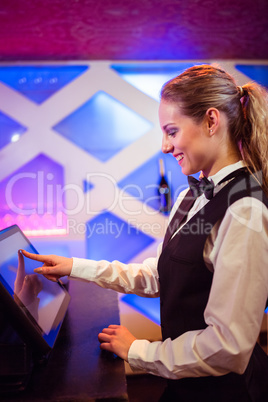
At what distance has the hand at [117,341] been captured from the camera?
97 cm

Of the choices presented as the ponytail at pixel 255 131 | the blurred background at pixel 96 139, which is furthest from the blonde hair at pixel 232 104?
the blurred background at pixel 96 139

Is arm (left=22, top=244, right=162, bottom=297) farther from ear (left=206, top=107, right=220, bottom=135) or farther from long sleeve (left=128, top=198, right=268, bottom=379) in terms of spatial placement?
ear (left=206, top=107, right=220, bottom=135)

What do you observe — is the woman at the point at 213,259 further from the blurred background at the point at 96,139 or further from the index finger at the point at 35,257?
the blurred background at the point at 96,139

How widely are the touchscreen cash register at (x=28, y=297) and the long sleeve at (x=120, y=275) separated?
143mm

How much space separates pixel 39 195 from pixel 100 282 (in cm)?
153

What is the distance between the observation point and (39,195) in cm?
265

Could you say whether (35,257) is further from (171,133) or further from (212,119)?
(212,119)

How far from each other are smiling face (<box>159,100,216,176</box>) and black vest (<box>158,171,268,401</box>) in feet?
0.43

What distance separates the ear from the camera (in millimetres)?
1071

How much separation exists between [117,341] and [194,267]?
33 cm

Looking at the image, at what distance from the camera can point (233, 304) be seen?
2.76 ft

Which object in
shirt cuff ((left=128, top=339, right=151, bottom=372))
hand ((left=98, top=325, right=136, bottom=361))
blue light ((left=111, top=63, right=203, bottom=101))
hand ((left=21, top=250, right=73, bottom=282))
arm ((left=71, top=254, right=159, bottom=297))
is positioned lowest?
shirt cuff ((left=128, top=339, right=151, bottom=372))

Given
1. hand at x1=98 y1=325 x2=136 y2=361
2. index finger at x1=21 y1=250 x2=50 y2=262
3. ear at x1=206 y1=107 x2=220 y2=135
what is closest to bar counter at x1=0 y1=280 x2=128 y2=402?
hand at x1=98 y1=325 x2=136 y2=361

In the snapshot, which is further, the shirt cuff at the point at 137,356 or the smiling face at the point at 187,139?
the smiling face at the point at 187,139
